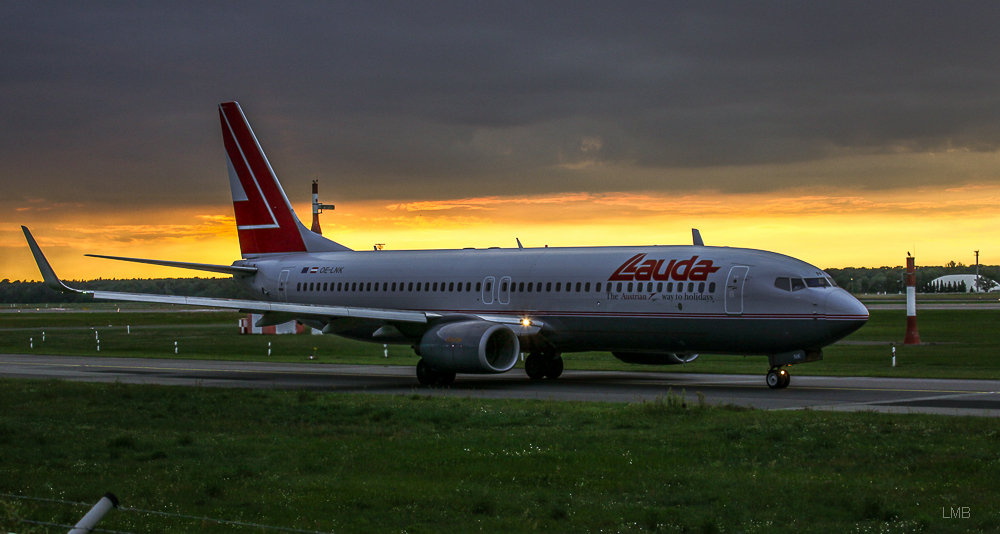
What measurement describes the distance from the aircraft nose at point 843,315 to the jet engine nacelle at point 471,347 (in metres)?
8.25

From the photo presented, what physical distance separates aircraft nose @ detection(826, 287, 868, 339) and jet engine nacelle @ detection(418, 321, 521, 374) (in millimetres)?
8245

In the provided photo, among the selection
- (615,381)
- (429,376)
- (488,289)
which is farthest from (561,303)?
(429,376)

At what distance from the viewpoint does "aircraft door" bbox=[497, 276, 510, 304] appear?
30.0 metres

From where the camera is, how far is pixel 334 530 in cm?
973

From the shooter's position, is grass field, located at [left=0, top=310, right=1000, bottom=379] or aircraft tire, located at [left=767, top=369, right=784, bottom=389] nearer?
aircraft tire, located at [left=767, top=369, right=784, bottom=389]

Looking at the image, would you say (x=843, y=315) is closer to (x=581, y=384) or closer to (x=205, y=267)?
(x=581, y=384)

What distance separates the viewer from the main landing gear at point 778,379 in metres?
25.2

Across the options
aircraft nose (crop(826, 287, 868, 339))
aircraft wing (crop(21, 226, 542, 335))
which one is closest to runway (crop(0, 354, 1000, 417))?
aircraft nose (crop(826, 287, 868, 339))

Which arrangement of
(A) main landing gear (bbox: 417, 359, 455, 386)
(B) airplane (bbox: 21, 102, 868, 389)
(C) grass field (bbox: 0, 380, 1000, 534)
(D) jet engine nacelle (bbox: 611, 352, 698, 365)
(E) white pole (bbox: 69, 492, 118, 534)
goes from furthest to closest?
(D) jet engine nacelle (bbox: 611, 352, 698, 365)
(A) main landing gear (bbox: 417, 359, 455, 386)
(B) airplane (bbox: 21, 102, 868, 389)
(C) grass field (bbox: 0, 380, 1000, 534)
(E) white pole (bbox: 69, 492, 118, 534)

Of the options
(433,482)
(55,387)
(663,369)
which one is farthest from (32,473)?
(663,369)

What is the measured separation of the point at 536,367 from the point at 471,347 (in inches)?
192

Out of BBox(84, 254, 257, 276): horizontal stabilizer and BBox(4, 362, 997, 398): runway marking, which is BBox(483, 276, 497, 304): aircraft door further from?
BBox(84, 254, 257, 276): horizontal stabilizer

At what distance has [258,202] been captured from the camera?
39.1 m

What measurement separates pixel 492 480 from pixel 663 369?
23.8 metres
